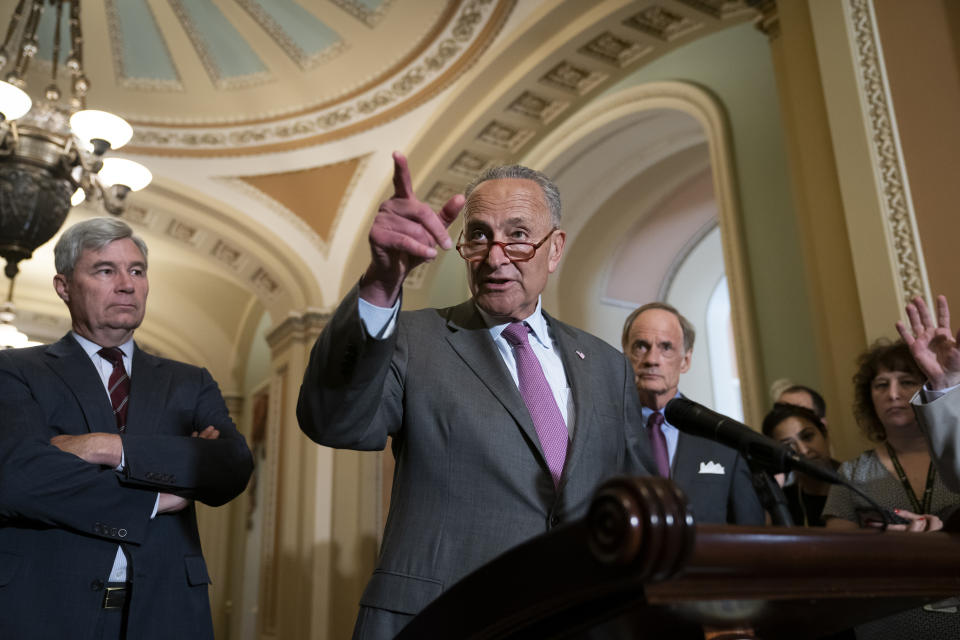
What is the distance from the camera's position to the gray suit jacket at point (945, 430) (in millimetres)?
1630

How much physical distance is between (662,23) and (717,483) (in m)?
3.96

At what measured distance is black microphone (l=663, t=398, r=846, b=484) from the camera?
3.66 ft

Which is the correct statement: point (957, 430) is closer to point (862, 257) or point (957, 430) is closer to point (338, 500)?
point (862, 257)

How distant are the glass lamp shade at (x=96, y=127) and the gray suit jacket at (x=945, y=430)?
4603mm

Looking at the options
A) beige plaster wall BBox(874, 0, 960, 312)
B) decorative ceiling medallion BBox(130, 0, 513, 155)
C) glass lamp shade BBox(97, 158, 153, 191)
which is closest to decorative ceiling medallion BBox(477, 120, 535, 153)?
decorative ceiling medallion BBox(130, 0, 513, 155)

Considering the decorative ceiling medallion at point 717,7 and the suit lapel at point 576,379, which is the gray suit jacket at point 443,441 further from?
the decorative ceiling medallion at point 717,7

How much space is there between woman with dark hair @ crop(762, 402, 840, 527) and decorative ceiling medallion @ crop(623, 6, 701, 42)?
3182mm

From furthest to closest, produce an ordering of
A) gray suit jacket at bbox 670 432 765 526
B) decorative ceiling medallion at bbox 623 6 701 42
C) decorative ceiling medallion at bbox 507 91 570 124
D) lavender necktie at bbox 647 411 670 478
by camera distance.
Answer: decorative ceiling medallion at bbox 507 91 570 124 → decorative ceiling medallion at bbox 623 6 701 42 → lavender necktie at bbox 647 411 670 478 → gray suit jacket at bbox 670 432 765 526

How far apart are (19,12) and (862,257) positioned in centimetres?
539

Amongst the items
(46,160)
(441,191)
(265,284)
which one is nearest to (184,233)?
(265,284)

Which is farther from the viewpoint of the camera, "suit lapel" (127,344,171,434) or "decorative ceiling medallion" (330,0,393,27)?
"decorative ceiling medallion" (330,0,393,27)

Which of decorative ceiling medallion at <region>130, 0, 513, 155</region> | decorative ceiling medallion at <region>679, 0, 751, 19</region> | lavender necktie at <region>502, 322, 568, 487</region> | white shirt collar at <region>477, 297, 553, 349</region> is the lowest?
lavender necktie at <region>502, 322, 568, 487</region>

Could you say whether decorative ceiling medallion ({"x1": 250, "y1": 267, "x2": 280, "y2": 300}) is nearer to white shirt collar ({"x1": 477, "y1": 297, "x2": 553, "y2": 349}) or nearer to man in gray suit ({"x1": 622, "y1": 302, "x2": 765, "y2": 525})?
man in gray suit ({"x1": 622, "y1": 302, "x2": 765, "y2": 525})

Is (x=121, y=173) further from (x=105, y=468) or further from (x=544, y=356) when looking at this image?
(x=544, y=356)
